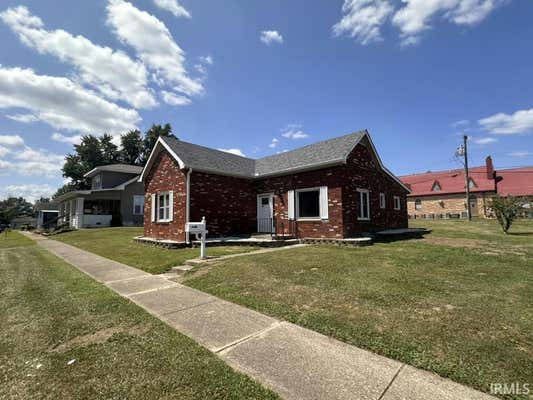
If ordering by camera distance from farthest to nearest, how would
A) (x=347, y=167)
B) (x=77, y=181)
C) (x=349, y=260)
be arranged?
(x=77, y=181), (x=347, y=167), (x=349, y=260)

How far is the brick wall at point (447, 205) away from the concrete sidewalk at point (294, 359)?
35.1 metres

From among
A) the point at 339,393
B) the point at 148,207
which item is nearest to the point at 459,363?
the point at 339,393

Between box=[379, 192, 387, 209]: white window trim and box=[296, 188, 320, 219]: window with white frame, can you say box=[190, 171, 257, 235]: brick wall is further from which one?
box=[379, 192, 387, 209]: white window trim

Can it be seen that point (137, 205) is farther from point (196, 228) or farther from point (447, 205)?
point (447, 205)

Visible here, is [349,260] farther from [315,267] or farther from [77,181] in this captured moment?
[77,181]

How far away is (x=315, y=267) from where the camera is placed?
7.02m

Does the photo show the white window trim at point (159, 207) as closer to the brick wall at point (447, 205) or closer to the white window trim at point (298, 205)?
the white window trim at point (298, 205)

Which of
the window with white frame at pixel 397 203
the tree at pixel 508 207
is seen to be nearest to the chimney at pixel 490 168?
the tree at pixel 508 207

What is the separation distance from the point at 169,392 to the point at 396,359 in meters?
2.34

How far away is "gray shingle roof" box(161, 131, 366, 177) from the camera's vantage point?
1227 centimetres

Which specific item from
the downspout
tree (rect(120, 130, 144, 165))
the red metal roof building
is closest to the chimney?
the red metal roof building

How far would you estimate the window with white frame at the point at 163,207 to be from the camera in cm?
1386

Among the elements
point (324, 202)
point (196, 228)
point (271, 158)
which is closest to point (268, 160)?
point (271, 158)

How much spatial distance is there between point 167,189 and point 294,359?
12444 mm
